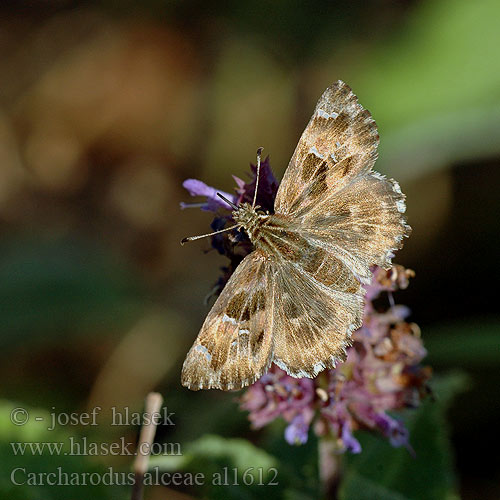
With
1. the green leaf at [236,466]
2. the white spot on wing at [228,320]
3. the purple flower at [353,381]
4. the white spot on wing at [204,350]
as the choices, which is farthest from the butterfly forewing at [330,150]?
the green leaf at [236,466]

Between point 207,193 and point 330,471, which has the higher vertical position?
point 207,193

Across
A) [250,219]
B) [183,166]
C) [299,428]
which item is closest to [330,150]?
[250,219]

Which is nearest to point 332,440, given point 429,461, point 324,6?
point 429,461

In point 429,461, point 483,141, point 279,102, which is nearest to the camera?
point 429,461

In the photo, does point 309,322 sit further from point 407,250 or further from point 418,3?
point 418,3

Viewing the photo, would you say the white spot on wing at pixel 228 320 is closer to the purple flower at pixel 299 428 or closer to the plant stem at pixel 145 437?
the plant stem at pixel 145 437

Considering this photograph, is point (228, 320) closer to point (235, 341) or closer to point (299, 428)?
point (235, 341)

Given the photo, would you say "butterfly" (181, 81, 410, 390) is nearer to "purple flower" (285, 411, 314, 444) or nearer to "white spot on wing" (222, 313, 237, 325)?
"white spot on wing" (222, 313, 237, 325)
